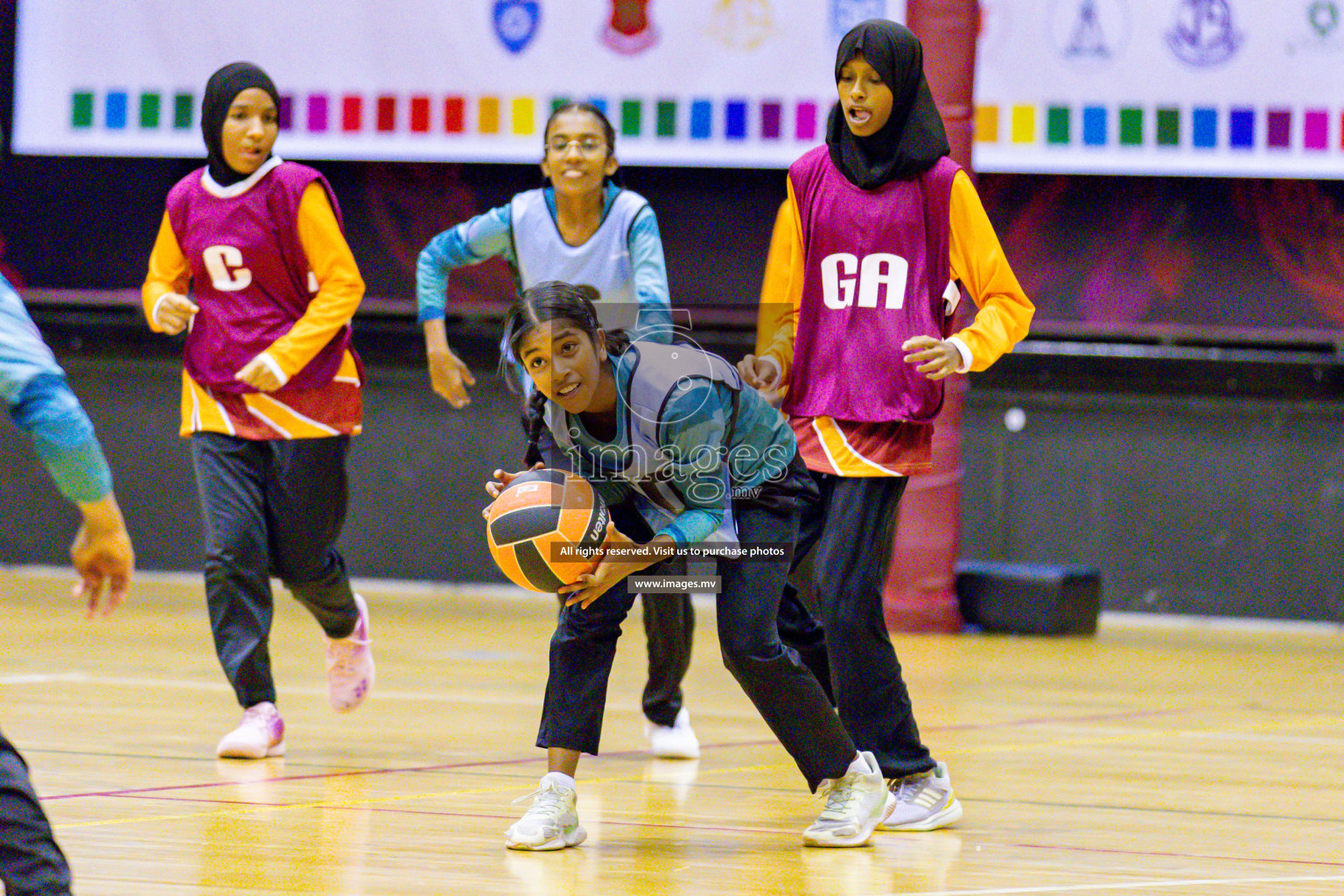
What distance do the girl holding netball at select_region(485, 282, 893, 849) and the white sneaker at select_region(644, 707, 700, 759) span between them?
970mm

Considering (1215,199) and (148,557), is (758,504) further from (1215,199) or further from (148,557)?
(148,557)

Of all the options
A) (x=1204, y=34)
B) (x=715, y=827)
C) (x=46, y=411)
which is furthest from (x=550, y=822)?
(x=1204, y=34)

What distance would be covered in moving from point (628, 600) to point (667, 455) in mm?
316

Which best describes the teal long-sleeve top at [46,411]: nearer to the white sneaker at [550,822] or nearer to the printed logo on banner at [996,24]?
the white sneaker at [550,822]

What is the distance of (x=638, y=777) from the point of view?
4262mm

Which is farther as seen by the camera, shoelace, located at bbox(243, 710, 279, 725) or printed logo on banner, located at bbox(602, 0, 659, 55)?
printed logo on banner, located at bbox(602, 0, 659, 55)

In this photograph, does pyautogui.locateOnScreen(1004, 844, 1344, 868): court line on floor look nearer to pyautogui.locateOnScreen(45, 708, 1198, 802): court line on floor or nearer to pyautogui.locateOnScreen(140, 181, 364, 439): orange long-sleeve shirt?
pyautogui.locateOnScreen(45, 708, 1198, 802): court line on floor

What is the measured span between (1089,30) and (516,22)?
260 cm

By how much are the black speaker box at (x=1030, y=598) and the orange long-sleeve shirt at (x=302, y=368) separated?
377 cm

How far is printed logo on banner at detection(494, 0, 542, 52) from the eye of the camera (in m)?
8.27

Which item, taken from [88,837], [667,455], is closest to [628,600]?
[667,455]

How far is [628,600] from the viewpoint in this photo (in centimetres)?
346

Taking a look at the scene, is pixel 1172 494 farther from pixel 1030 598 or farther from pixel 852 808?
pixel 852 808

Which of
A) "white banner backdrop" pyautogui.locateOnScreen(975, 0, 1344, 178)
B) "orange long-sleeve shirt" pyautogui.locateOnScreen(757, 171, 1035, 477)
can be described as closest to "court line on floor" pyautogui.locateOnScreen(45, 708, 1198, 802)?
"orange long-sleeve shirt" pyautogui.locateOnScreen(757, 171, 1035, 477)
